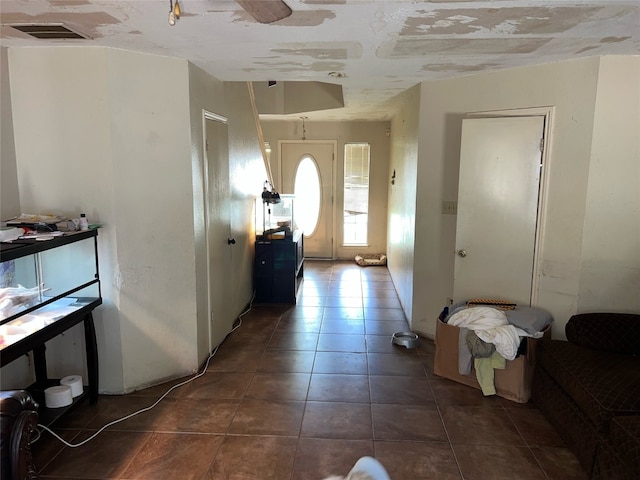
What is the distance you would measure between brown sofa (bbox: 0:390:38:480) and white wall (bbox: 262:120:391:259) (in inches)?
228

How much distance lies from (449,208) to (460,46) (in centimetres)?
149

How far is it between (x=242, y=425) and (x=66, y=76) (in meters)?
2.47

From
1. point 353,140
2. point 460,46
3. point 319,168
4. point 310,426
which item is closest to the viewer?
point 310,426

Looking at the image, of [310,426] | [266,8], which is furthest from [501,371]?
[266,8]

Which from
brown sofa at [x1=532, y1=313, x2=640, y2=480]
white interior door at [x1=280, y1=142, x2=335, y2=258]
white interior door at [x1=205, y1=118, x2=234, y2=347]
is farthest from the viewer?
white interior door at [x1=280, y1=142, x2=335, y2=258]

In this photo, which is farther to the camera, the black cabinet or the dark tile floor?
the black cabinet

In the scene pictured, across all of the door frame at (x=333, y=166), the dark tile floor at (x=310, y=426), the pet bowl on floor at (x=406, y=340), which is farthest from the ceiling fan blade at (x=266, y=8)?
the door frame at (x=333, y=166)

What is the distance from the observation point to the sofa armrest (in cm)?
261

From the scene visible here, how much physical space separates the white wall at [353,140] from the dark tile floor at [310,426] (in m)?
3.85

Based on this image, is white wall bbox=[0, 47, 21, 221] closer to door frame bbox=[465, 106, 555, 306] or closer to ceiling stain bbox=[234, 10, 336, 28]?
ceiling stain bbox=[234, 10, 336, 28]

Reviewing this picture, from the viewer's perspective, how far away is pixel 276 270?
5086 millimetres

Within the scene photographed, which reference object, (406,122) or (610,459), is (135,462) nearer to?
(610,459)

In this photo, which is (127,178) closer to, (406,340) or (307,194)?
(406,340)

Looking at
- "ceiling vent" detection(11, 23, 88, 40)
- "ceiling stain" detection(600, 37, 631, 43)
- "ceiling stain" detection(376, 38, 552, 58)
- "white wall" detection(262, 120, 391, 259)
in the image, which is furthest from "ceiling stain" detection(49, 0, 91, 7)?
"white wall" detection(262, 120, 391, 259)
